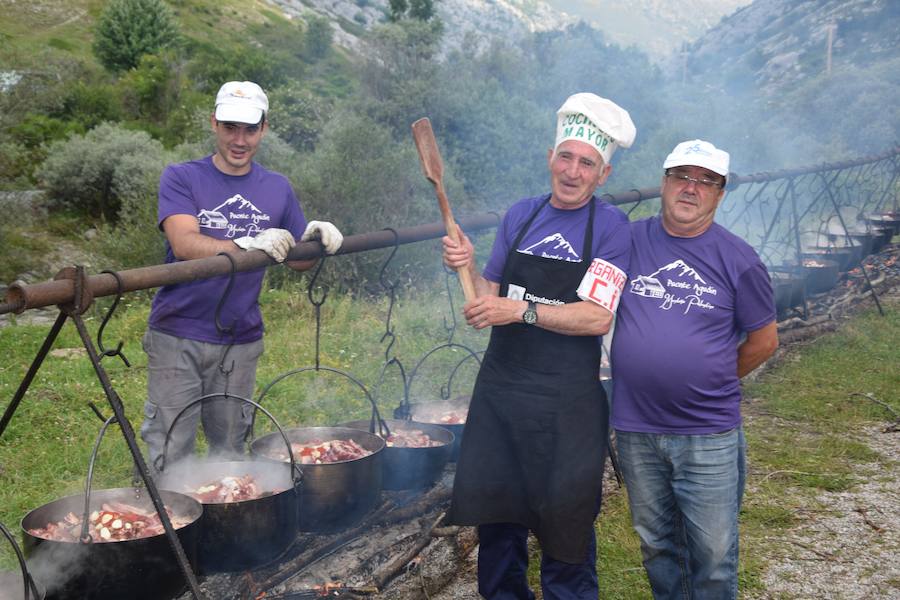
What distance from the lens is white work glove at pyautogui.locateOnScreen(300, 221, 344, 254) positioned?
3.21 metres

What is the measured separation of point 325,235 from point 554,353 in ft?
3.68

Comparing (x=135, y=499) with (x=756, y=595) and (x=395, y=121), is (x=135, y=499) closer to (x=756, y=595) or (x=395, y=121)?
(x=756, y=595)

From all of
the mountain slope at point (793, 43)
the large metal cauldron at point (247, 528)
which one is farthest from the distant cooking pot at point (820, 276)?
the mountain slope at point (793, 43)

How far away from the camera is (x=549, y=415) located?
2842mm

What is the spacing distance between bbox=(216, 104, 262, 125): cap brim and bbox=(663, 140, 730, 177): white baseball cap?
1.87 meters

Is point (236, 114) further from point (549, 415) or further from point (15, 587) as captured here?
point (15, 587)

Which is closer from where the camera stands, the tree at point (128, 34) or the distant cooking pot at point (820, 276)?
the distant cooking pot at point (820, 276)

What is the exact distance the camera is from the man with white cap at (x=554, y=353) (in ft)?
8.97

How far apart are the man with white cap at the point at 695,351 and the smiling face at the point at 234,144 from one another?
6.12 ft

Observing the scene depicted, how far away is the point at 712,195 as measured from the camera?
277cm

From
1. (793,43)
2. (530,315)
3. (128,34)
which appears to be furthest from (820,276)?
(128,34)

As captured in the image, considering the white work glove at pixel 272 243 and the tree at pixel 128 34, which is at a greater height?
the tree at pixel 128 34

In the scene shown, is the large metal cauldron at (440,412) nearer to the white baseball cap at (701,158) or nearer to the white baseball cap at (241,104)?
the white baseball cap at (241,104)

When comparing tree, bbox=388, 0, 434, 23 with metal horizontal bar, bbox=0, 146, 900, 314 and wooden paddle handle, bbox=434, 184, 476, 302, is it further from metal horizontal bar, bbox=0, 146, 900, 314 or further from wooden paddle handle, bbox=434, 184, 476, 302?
wooden paddle handle, bbox=434, 184, 476, 302
